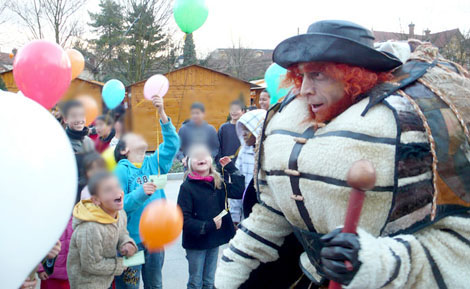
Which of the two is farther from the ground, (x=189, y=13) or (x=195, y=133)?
(x=189, y=13)

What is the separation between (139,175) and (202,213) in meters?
0.59

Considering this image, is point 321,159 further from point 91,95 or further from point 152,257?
point 91,95

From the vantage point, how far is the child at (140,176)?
10.1ft

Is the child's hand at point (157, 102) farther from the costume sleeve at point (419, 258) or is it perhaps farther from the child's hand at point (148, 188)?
the costume sleeve at point (419, 258)

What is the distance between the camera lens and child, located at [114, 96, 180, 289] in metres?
3.08

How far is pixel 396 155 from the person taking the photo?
4.34 feet

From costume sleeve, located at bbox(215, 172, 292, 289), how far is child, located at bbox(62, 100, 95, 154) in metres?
1.91

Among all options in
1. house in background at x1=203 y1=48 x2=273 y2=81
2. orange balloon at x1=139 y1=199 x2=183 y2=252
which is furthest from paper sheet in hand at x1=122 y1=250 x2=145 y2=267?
house in background at x1=203 y1=48 x2=273 y2=81

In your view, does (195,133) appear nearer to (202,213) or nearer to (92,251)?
(202,213)

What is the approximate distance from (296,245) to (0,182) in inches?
49.7

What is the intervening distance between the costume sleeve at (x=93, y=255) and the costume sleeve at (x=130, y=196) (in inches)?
16.6

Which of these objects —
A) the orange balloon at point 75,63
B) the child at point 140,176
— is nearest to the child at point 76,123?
the child at point 140,176

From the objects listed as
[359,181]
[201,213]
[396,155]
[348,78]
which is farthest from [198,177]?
[359,181]

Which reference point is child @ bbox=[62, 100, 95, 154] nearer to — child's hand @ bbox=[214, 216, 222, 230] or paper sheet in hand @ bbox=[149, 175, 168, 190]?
paper sheet in hand @ bbox=[149, 175, 168, 190]
